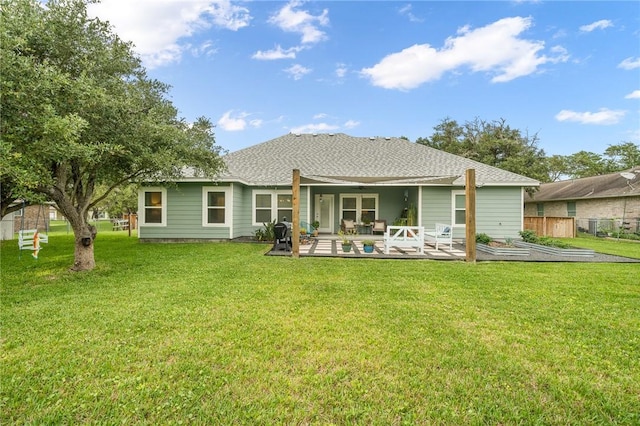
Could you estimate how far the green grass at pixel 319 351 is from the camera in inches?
80.4

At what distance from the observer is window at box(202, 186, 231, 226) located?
11.5m

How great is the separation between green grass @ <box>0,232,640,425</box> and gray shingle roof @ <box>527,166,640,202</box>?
15.4 m

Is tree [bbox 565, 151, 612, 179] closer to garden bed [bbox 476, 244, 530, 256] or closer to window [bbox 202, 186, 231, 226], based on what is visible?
garden bed [bbox 476, 244, 530, 256]

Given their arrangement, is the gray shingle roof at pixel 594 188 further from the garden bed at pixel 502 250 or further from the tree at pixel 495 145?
the garden bed at pixel 502 250

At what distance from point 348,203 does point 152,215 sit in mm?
8229

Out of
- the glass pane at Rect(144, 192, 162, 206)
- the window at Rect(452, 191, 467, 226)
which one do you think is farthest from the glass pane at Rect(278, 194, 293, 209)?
the window at Rect(452, 191, 467, 226)

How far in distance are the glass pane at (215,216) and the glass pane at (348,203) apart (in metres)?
5.53

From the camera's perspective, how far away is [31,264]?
719 centimetres

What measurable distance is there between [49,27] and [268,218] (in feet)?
28.2

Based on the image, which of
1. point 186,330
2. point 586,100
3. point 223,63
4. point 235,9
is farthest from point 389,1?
point 586,100

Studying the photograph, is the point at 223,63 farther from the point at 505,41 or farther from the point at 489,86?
the point at 489,86

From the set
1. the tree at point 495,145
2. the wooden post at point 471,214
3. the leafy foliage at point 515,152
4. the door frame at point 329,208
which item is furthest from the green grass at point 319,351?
the leafy foliage at point 515,152

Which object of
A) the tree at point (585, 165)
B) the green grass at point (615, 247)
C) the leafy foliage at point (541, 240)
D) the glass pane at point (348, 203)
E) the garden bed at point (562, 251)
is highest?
the tree at point (585, 165)

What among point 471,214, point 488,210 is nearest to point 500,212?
point 488,210
